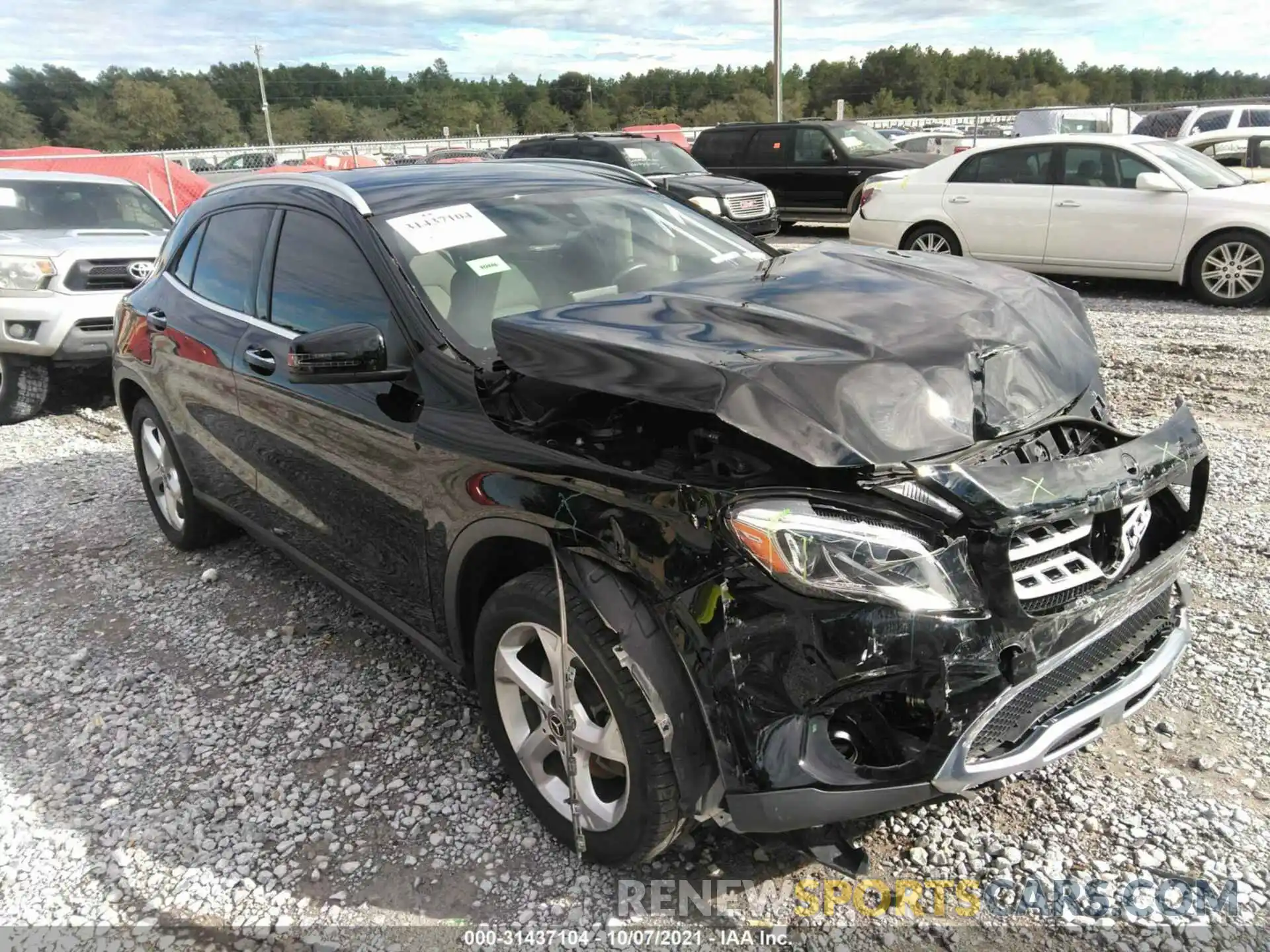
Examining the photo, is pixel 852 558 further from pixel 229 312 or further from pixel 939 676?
pixel 229 312

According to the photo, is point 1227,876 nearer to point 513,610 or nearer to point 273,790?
point 513,610

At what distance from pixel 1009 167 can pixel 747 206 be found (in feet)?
12.6

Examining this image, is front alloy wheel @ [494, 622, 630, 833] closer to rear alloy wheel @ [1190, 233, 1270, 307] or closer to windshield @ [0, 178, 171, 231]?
windshield @ [0, 178, 171, 231]

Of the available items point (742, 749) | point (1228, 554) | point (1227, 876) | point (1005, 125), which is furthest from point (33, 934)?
point (1005, 125)

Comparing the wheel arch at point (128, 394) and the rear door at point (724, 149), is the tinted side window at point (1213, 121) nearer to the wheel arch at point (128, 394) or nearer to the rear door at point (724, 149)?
the rear door at point (724, 149)

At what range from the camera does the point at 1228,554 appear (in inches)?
155

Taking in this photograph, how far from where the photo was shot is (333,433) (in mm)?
3107

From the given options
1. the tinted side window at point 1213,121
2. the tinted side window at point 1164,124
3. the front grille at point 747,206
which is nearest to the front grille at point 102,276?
the front grille at point 747,206

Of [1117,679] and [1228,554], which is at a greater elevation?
[1117,679]

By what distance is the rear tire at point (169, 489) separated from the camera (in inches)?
180

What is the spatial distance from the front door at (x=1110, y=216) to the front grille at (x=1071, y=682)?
25.6ft

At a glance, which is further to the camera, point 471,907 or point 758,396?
point 471,907

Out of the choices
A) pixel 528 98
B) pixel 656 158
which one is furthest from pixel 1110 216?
pixel 528 98

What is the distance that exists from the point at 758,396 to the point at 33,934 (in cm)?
238
